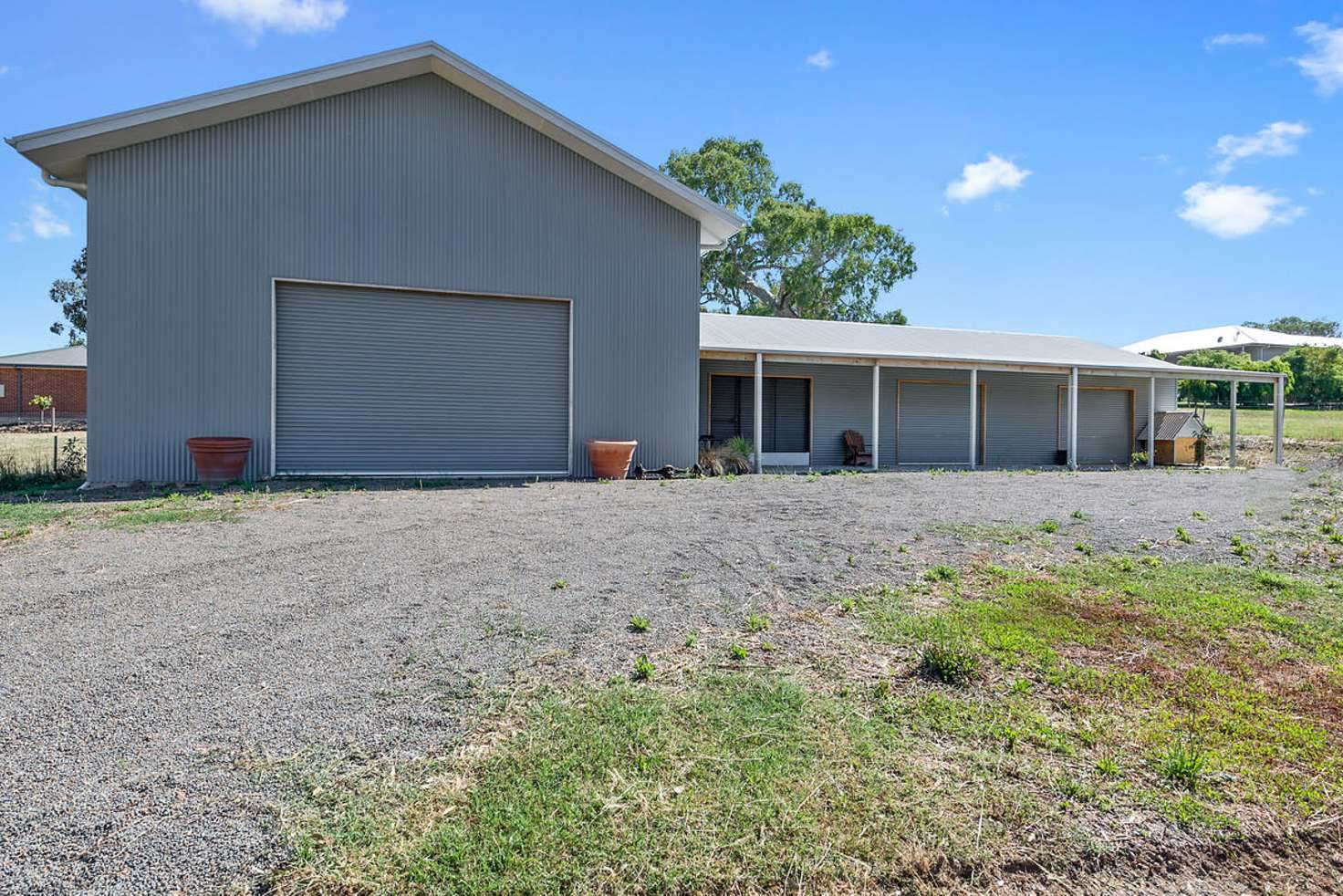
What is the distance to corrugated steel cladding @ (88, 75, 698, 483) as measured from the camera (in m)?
9.75

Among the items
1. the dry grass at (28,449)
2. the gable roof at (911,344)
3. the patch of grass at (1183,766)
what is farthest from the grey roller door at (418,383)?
the patch of grass at (1183,766)

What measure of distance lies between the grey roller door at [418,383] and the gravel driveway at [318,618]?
97.3 inches

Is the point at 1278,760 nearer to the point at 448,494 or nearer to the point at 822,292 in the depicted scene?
the point at 448,494

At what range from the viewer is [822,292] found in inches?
1243

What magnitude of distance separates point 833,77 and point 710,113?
62.4 feet

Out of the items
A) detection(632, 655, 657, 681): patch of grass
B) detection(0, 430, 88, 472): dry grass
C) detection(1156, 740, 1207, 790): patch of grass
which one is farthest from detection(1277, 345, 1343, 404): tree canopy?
detection(0, 430, 88, 472): dry grass

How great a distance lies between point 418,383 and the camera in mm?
10953

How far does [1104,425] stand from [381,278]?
1780 cm

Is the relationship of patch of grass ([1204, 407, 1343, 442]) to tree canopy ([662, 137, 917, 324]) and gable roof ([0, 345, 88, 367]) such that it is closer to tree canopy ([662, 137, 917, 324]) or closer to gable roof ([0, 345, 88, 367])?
tree canopy ([662, 137, 917, 324])

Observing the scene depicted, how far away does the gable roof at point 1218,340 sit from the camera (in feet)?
181

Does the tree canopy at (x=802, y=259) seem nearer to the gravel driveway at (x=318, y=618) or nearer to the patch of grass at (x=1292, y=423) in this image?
the patch of grass at (x=1292, y=423)

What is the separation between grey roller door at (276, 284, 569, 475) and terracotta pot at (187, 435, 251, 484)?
1.94ft

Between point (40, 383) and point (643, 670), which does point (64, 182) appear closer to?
point (643, 670)

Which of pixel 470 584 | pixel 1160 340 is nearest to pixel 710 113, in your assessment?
pixel 470 584
